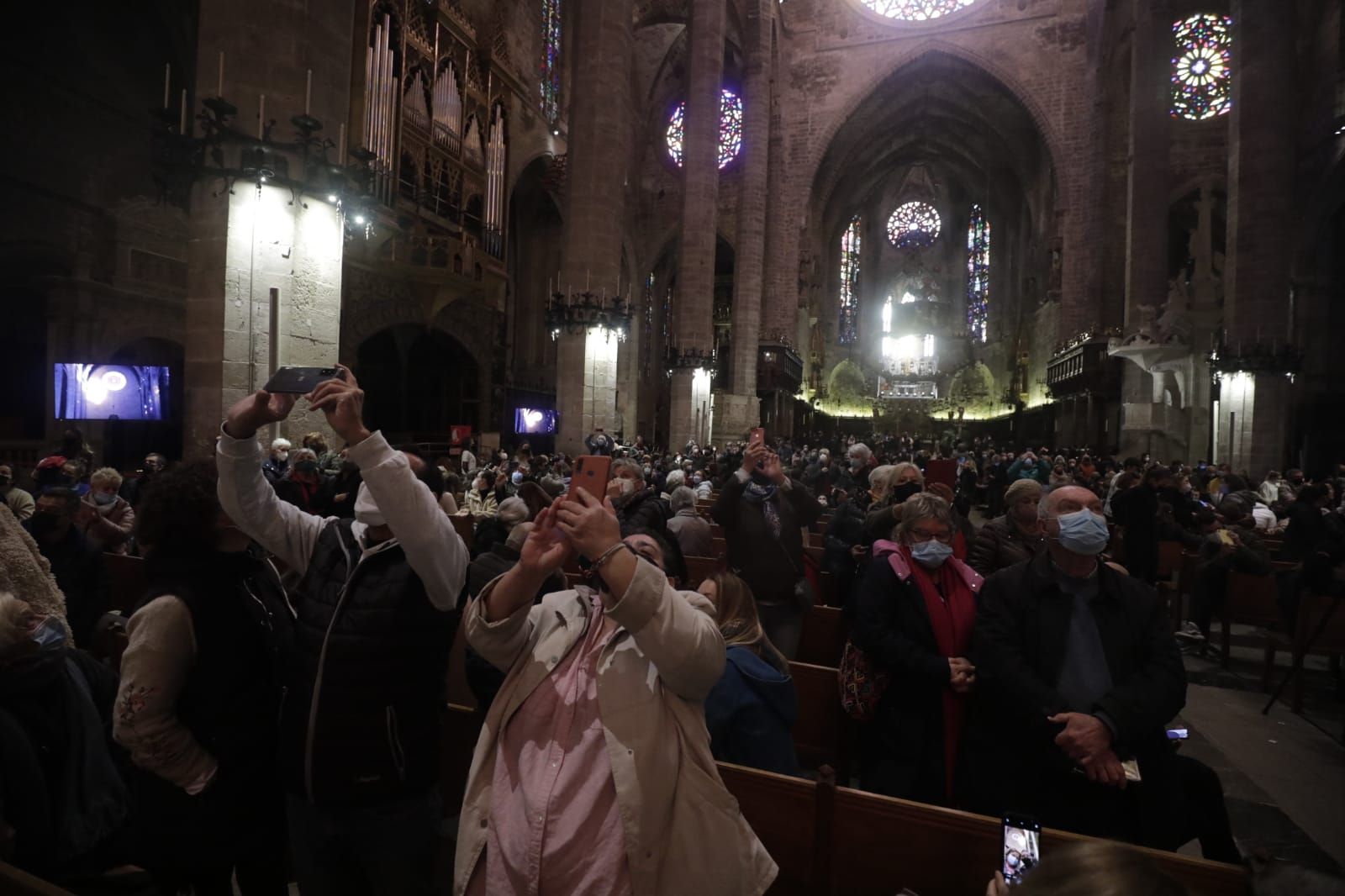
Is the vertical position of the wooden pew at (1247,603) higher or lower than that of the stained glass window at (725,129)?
lower

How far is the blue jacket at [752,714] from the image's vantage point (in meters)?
1.96

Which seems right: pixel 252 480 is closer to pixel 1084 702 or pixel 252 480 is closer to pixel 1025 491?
pixel 1084 702

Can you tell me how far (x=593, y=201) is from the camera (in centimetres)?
1255

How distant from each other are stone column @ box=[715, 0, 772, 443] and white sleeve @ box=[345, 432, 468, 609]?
17869 mm

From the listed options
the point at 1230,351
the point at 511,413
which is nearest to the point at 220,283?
the point at 511,413

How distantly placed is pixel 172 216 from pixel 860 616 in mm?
14857

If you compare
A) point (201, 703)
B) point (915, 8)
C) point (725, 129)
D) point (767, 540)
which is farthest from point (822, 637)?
point (915, 8)

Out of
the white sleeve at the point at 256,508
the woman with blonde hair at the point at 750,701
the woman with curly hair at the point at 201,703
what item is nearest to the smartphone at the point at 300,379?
the white sleeve at the point at 256,508

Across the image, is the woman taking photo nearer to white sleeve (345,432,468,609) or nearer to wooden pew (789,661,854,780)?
wooden pew (789,661,854,780)

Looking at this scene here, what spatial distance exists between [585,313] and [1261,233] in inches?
556

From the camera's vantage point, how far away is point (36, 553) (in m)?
2.11

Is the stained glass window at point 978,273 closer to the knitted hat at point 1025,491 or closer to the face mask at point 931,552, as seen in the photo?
the knitted hat at point 1025,491

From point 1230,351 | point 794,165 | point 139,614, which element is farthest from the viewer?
point 794,165

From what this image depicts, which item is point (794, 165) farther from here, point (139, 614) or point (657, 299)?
point (139, 614)
